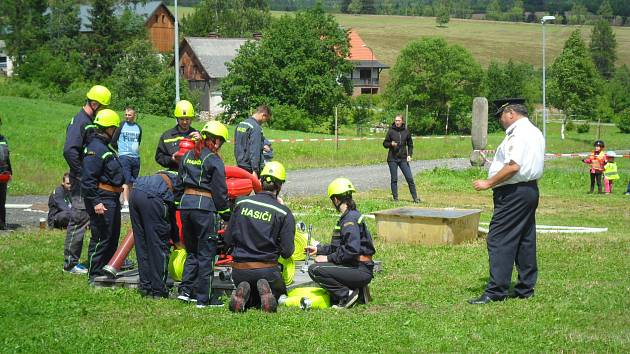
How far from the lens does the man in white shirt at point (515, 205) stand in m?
9.63

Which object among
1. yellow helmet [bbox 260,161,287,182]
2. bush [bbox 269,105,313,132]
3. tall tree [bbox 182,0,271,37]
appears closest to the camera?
yellow helmet [bbox 260,161,287,182]

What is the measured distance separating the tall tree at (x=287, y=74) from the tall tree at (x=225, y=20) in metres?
54.8

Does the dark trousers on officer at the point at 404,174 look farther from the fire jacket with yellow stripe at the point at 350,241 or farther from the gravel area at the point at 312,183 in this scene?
the fire jacket with yellow stripe at the point at 350,241

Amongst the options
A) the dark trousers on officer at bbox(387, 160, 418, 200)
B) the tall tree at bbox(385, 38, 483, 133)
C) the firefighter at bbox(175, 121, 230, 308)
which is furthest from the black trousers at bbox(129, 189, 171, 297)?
the tall tree at bbox(385, 38, 483, 133)

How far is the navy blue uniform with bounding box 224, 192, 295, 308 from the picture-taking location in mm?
9219

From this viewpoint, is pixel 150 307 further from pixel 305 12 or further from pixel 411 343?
pixel 305 12

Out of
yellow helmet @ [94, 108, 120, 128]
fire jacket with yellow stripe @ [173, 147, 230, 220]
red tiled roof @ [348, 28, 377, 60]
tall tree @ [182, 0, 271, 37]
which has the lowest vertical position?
fire jacket with yellow stripe @ [173, 147, 230, 220]

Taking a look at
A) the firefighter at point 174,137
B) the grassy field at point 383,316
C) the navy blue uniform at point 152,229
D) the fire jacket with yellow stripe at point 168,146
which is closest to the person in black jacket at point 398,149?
the grassy field at point 383,316

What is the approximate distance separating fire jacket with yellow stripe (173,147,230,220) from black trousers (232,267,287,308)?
84cm

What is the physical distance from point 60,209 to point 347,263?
841 cm

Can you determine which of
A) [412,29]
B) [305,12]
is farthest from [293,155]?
[412,29]

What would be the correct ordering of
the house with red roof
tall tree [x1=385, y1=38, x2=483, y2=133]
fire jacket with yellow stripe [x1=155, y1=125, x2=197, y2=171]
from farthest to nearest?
1. the house with red roof
2. tall tree [x1=385, y1=38, x2=483, y2=133]
3. fire jacket with yellow stripe [x1=155, y1=125, x2=197, y2=171]

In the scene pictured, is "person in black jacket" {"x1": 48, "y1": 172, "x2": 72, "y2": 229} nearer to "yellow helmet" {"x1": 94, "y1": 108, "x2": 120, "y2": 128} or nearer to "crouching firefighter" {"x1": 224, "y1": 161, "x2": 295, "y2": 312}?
"yellow helmet" {"x1": 94, "y1": 108, "x2": 120, "y2": 128}

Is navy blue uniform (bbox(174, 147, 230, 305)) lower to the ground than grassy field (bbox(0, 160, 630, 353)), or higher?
higher
